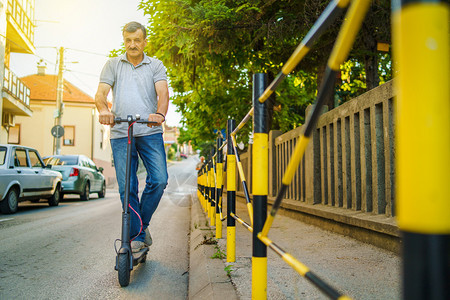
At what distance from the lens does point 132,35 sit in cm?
359

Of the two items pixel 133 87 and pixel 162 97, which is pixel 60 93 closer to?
pixel 133 87

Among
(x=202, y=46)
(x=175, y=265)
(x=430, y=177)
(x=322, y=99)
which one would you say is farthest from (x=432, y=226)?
(x=202, y=46)

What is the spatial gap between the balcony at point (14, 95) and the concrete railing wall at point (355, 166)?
17090mm

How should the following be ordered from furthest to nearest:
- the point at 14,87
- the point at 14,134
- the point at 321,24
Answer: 1. the point at 14,134
2. the point at 14,87
3. the point at 321,24

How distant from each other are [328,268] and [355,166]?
1.48m

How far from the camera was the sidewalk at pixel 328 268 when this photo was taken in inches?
91.7

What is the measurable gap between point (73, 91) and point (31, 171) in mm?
27739

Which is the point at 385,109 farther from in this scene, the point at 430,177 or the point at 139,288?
the point at 430,177

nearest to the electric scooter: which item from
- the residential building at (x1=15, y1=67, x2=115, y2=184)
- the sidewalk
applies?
the sidewalk

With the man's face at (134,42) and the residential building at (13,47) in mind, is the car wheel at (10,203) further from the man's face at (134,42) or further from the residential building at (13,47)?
the residential building at (13,47)

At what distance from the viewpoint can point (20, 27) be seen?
19.8 meters

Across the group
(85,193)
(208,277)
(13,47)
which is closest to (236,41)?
(208,277)

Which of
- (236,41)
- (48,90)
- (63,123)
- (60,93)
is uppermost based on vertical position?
(48,90)

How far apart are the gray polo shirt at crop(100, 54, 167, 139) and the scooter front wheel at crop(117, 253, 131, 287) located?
1.10m
